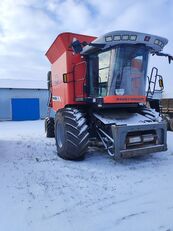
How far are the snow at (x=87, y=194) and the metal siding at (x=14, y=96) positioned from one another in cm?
1467

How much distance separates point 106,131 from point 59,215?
9.74ft

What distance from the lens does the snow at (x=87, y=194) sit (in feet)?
9.55

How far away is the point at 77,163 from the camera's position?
557 centimetres

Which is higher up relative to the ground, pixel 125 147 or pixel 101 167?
pixel 125 147

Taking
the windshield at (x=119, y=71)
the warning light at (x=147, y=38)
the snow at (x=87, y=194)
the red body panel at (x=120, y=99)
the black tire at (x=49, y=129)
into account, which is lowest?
the snow at (x=87, y=194)

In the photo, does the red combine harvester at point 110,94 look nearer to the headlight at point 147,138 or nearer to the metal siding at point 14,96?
the headlight at point 147,138

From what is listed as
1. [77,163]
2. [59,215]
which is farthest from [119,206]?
[77,163]

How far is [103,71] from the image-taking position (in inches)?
229

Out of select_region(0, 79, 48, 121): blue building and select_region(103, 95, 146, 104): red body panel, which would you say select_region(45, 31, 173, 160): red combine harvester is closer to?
select_region(103, 95, 146, 104): red body panel

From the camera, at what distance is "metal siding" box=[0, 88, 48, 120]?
65.5 feet

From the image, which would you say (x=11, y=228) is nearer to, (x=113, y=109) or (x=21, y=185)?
(x=21, y=185)

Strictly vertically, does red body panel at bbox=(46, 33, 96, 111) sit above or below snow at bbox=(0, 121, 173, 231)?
above

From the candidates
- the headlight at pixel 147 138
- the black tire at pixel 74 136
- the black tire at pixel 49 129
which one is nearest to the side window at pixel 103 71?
the black tire at pixel 74 136

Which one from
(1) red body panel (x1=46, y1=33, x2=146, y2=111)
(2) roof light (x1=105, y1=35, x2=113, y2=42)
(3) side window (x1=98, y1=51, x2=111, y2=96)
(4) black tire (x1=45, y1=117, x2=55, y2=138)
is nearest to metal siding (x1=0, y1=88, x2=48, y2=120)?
(4) black tire (x1=45, y1=117, x2=55, y2=138)
